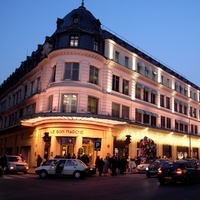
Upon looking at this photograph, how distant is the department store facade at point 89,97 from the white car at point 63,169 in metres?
6.70

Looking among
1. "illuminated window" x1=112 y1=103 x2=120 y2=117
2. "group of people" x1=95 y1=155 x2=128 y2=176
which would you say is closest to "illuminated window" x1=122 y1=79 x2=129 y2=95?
"illuminated window" x1=112 y1=103 x2=120 y2=117

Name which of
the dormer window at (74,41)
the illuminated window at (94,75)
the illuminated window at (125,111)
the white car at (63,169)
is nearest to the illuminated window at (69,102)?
the illuminated window at (94,75)

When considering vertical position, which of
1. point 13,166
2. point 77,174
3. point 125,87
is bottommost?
point 77,174

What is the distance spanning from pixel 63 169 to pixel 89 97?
11.3 m

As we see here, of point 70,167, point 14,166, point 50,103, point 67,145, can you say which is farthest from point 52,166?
point 50,103

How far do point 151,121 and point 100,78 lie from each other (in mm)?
12403

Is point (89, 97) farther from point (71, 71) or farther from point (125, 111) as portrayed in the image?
point (125, 111)

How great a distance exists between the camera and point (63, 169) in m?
20.5

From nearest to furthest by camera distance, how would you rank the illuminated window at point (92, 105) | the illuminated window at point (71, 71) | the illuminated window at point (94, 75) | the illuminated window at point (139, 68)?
the illuminated window at point (71, 71) < the illuminated window at point (92, 105) < the illuminated window at point (94, 75) < the illuminated window at point (139, 68)

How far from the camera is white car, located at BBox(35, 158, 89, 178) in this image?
67.1 ft

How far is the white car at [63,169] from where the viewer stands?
A: 67.1 feet

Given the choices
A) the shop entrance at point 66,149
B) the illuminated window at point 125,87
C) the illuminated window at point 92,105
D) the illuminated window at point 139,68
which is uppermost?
the illuminated window at point 139,68

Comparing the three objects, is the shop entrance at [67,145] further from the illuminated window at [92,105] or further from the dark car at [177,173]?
the dark car at [177,173]

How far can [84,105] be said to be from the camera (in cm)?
2933
